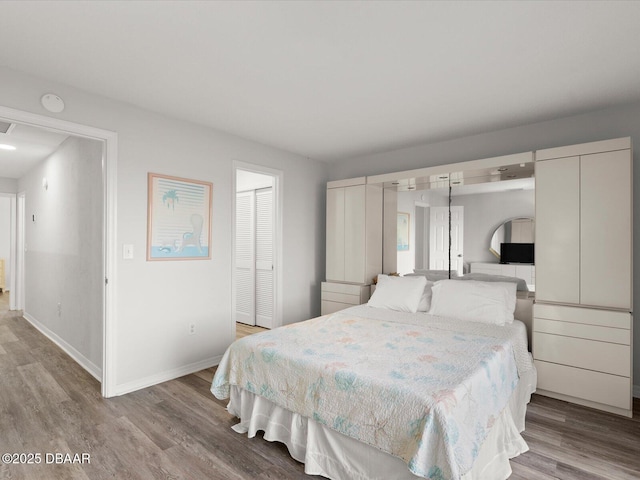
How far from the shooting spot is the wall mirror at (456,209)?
140 inches

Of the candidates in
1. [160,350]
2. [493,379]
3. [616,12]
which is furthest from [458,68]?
[160,350]

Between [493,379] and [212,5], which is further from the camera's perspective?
[493,379]

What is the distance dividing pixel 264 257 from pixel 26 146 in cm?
331

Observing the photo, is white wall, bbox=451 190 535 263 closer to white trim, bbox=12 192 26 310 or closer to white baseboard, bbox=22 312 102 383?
white baseboard, bbox=22 312 102 383

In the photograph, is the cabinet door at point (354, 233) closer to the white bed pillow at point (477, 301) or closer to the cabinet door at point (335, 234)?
the cabinet door at point (335, 234)

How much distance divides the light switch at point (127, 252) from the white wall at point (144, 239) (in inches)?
1.6

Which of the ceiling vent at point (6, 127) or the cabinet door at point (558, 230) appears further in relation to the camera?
the ceiling vent at point (6, 127)

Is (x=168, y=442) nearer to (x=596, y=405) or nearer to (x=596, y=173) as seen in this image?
(x=596, y=405)

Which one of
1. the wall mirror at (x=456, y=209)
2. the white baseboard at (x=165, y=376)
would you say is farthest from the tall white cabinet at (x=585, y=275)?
the white baseboard at (x=165, y=376)

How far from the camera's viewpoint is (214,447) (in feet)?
7.32

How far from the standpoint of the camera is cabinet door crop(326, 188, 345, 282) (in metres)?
4.60

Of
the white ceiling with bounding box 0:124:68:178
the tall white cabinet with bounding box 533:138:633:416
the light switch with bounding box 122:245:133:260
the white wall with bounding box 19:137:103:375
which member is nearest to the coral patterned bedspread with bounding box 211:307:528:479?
the tall white cabinet with bounding box 533:138:633:416

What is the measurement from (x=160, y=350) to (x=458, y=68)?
11.3ft

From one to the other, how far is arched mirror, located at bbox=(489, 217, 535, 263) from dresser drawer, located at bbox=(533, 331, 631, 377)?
2.57ft
